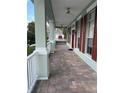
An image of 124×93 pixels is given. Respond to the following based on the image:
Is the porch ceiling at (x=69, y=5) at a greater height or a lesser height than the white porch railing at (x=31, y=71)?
greater

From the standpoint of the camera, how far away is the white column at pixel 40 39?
4.04 metres

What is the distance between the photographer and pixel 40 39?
4.11 m

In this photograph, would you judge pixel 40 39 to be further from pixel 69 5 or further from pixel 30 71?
pixel 69 5

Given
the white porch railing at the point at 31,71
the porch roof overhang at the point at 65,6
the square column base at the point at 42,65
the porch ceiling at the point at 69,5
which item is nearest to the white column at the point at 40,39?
the square column base at the point at 42,65

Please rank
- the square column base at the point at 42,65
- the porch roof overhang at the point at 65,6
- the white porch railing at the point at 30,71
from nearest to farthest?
the white porch railing at the point at 30,71, the square column base at the point at 42,65, the porch roof overhang at the point at 65,6

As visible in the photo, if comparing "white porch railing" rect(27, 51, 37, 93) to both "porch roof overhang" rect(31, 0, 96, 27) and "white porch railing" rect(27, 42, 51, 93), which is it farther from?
"porch roof overhang" rect(31, 0, 96, 27)

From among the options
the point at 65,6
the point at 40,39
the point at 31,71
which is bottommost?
the point at 31,71

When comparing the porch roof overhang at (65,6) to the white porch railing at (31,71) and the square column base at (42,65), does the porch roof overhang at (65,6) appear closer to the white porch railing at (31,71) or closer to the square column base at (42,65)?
the square column base at (42,65)

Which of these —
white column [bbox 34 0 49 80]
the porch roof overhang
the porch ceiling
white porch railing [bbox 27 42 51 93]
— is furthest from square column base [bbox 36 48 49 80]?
the porch ceiling

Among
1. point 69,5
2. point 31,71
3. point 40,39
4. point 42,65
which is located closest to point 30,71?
point 31,71
